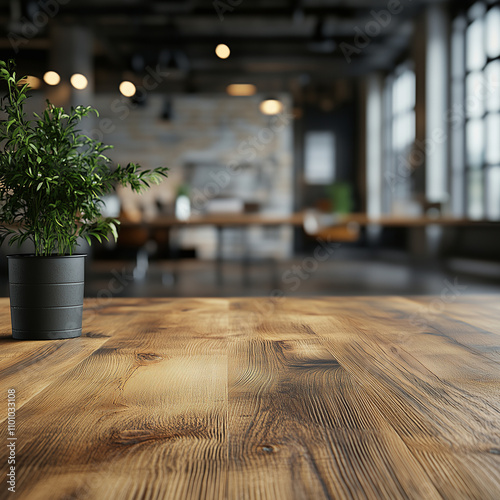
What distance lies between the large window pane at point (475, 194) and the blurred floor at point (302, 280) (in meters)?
0.71

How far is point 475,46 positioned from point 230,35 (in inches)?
149

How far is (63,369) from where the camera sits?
32.3 inches

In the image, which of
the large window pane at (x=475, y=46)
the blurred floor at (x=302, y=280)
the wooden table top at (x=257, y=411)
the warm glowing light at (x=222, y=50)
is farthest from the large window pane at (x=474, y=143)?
the wooden table top at (x=257, y=411)

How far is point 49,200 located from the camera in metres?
1.01

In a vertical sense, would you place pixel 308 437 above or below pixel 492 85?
below

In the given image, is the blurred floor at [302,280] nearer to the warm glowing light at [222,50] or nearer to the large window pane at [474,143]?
the large window pane at [474,143]

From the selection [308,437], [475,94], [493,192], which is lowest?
[308,437]

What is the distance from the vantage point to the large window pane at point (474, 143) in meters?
7.59

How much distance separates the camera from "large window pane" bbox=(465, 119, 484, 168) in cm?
759

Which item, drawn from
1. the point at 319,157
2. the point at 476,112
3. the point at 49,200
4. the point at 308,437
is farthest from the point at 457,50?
the point at 308,437

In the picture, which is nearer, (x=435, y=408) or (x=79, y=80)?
(x=435, y=408)

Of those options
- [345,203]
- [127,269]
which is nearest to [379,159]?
[345,203]

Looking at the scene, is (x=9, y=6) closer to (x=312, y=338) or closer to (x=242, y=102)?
(x=242, y=102)

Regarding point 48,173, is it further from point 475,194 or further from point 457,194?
point 457,194
